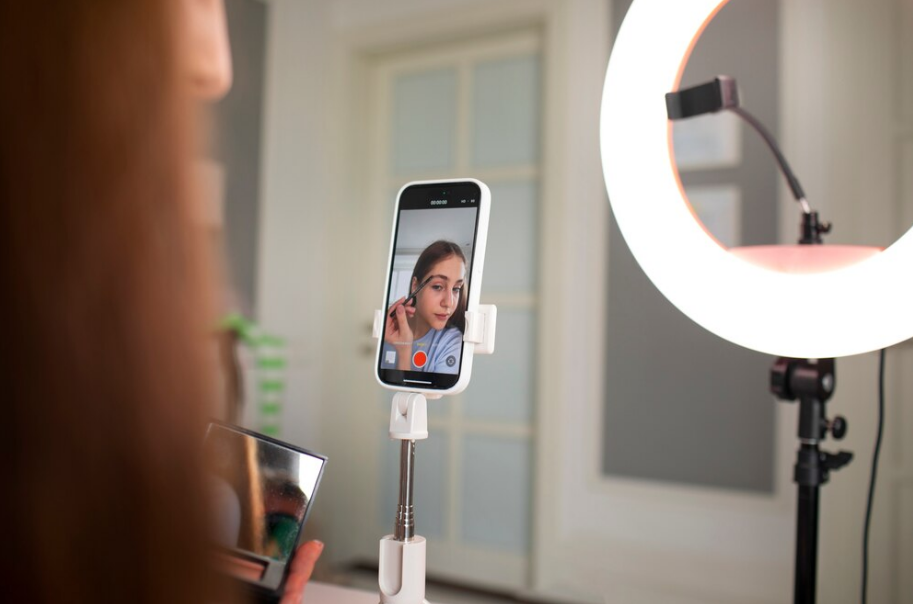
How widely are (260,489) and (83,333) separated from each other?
286mm

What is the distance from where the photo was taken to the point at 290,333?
2816 mm

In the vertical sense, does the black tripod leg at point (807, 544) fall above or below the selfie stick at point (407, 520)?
below

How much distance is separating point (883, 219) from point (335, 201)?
77.6 inches

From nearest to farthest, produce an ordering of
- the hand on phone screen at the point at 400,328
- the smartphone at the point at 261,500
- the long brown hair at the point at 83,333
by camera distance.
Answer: the long brown hair at the point at 83,333, the smartphone at the point at 261,500, the hand on phone screen at the point at 400,328

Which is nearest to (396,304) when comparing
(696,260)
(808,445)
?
(696,260)

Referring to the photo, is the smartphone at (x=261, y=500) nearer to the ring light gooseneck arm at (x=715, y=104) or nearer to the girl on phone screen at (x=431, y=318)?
the girl on phone screen at (x=431, y=318)

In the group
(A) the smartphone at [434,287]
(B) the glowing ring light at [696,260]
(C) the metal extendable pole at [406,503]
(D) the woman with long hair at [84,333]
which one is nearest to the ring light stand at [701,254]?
(B) the glowing ring light at [696,260]

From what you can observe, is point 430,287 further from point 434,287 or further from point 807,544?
point 807,544

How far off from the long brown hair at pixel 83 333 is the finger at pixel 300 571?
0.24 metres

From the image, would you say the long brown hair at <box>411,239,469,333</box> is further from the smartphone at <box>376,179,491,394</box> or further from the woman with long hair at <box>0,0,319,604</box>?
the woman with long hair at <box>0,0,319,604</box>

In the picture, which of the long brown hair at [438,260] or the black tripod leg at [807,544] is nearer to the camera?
the long brown hair at [438,260]

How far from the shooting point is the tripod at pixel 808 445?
0.82m

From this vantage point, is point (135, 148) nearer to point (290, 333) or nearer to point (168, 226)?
point (168, 226)

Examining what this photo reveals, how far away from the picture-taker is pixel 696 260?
2.08 feet
